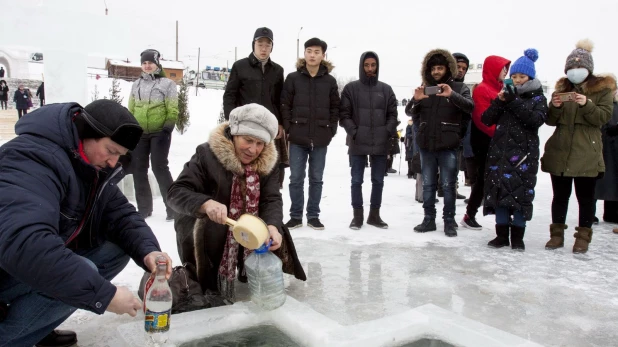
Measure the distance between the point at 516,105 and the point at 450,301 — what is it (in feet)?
6.30

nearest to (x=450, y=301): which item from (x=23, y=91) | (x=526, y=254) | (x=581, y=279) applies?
(x=581, y=279)

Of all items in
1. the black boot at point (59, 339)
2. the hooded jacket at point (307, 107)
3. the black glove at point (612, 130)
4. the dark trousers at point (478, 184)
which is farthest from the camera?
the black glove at point (612, 130)

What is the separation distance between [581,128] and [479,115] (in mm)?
1037

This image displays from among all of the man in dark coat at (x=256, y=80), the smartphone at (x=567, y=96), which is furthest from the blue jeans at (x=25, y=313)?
the smartphone at (x=567, y=96)

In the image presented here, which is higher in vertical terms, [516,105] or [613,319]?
[516,105]

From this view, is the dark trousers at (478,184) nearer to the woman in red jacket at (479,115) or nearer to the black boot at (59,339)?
the woman in red jacket at (479,115)

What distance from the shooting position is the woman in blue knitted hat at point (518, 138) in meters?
4.25

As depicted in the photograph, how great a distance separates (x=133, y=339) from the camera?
90.1 inches

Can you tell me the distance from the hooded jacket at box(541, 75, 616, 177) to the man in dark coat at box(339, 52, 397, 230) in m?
1.55

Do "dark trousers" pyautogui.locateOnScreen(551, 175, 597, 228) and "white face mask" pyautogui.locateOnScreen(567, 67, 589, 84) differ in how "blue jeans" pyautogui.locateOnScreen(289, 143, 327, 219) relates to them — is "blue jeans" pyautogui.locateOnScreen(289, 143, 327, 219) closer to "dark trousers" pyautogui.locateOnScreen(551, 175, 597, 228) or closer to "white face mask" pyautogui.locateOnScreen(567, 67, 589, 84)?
"dark trousers" pyautogui.locateOnScreen(551, 175, 597, 228)

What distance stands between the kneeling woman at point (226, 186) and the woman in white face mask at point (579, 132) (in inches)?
109

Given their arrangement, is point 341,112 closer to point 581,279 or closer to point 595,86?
point 595,86

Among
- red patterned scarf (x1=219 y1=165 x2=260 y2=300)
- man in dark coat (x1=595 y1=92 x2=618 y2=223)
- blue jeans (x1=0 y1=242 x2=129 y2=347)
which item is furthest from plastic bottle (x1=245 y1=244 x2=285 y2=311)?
man in dark coat (x1=595 y1=92 x2=618 y2=223)

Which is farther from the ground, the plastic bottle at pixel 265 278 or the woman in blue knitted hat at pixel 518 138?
the woman in blue knitted hat at pixel 518 138
